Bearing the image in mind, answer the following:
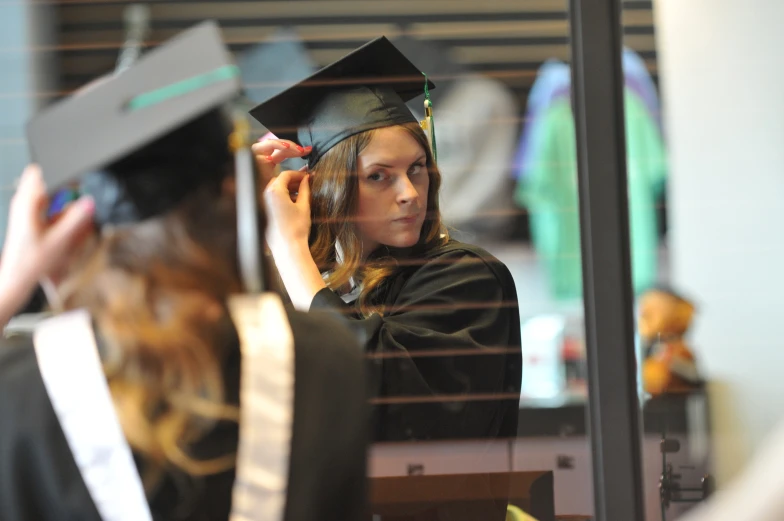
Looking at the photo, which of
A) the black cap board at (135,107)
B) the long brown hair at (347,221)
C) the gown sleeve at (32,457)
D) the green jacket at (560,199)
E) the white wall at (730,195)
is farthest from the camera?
the white wall at (730,195)

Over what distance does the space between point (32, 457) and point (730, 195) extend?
164cm

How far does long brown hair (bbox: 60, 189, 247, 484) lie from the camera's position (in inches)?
52.5

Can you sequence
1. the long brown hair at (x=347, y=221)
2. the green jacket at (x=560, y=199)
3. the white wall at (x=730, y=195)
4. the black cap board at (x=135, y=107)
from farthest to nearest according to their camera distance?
the white wall at (x=730, y=195) < the green jacket at (x=560, y=199) < the long brown hair at (x=347, y=221) < the black cap board at (x=135, y=107)

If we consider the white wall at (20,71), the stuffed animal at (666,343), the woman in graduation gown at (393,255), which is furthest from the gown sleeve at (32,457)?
the stuffed animal at (666,343)

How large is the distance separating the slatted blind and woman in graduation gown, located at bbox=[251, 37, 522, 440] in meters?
0.11

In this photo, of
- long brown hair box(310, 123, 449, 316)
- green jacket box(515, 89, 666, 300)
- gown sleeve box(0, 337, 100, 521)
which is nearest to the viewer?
gown sleeve box(0, 337, 100, 521)

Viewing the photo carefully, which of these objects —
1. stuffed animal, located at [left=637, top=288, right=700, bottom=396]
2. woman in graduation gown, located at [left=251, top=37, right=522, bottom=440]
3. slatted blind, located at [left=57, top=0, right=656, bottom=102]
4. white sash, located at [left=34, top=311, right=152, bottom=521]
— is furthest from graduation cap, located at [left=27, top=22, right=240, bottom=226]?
stuffed animal, located at [left=637, top=288, right=700, bottom=396]

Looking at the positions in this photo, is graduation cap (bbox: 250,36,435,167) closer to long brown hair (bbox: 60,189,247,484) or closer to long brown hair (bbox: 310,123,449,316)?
long brown hair (bbox: 310,123,449,316)

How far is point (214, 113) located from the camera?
56.6 inches

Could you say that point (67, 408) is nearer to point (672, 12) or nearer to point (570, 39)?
point (570, 39)

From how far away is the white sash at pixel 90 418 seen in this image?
4.42 feet

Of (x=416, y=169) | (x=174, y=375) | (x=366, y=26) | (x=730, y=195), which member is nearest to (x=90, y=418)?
(x=174, y=375)

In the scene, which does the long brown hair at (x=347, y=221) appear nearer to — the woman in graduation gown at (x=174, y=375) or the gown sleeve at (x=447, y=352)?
the gown sleeve at (x=447, y=352)

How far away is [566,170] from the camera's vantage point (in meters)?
2.14
